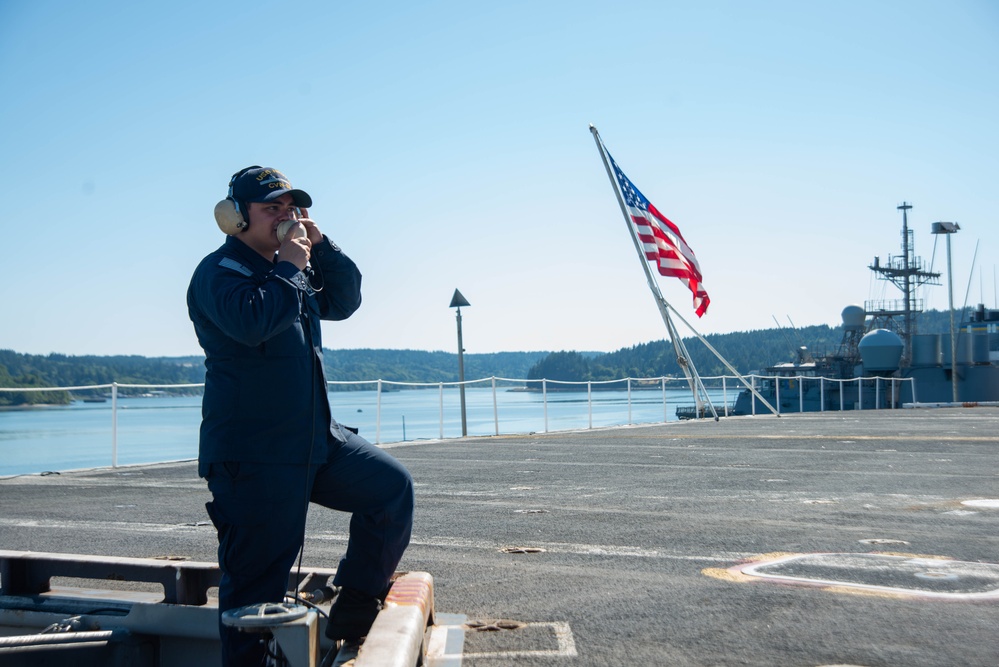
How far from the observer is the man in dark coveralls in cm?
266

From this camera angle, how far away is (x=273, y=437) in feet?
8.87

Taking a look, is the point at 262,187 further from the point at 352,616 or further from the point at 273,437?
the point at 352,616

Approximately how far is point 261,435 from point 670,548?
10.1 ft

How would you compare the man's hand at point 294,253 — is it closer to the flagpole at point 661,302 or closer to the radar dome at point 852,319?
the flagpole at point 661,302

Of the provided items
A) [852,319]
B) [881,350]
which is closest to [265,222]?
[881,350]

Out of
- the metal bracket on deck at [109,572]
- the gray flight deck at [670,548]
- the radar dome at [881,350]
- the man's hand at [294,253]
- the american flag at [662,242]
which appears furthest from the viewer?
the radar dome at [881,350]

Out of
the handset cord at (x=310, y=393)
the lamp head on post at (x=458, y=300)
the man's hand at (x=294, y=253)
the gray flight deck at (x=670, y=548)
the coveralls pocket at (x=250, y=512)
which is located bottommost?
the gray flight deck at (x=670, y=548)

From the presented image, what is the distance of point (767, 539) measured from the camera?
17.7 ft

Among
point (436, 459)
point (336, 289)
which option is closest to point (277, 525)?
point (336, 289)

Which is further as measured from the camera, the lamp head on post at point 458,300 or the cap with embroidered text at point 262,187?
the lamp head on post at point 458,300

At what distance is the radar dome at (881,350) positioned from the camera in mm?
53688

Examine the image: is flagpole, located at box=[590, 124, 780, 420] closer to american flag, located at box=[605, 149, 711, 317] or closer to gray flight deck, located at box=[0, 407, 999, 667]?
american flag, located at box=[605, 149, 711, 317]

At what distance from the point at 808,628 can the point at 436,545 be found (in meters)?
2.51

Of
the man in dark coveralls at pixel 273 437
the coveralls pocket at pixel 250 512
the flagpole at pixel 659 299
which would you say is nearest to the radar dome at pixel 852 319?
the flagpole at pixel 659 299
